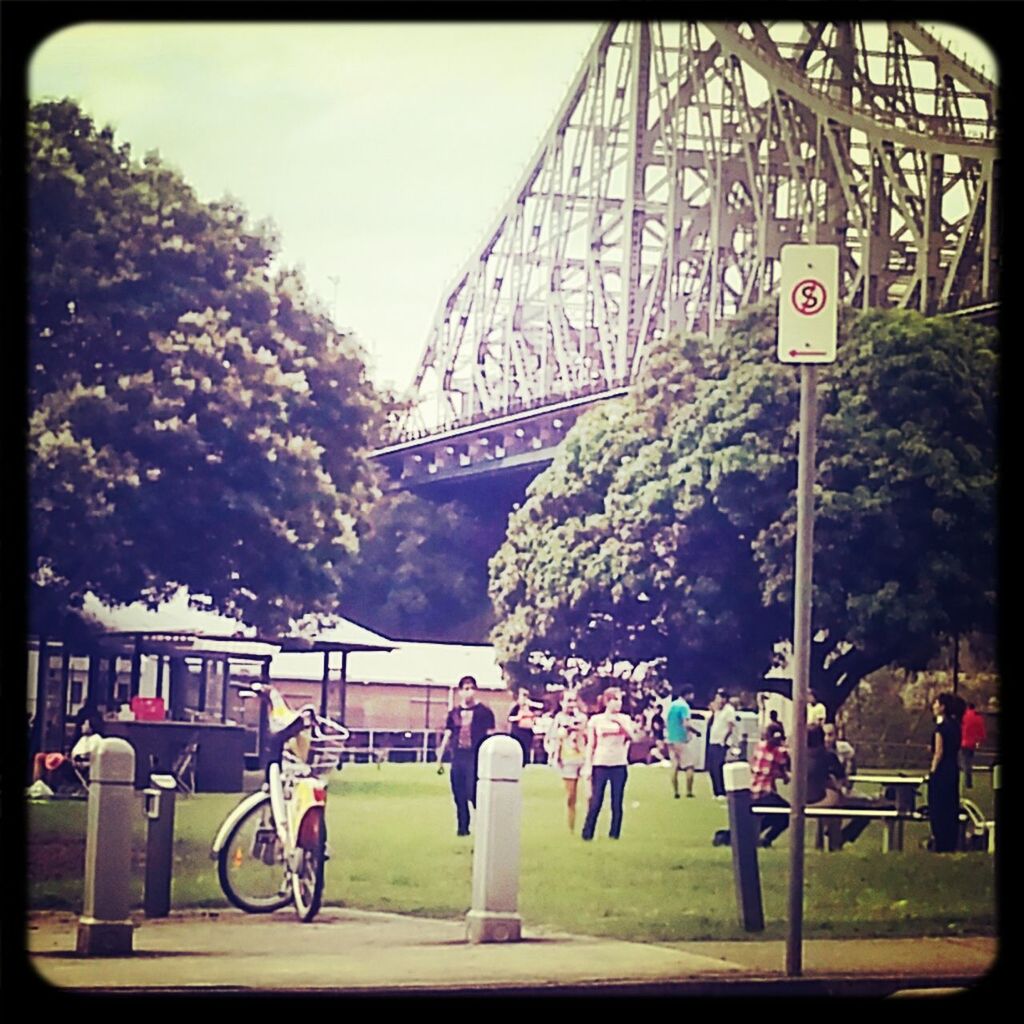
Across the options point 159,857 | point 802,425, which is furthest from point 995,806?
point 159,857

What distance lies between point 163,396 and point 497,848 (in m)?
1.84

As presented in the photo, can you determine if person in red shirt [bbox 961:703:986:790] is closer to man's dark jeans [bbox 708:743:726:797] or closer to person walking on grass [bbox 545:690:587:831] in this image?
man's dark jeans [bbox 708:743:726:797]

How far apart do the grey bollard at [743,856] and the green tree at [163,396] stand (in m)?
1.49

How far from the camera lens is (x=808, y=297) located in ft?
22.0

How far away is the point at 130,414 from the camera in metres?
6.55

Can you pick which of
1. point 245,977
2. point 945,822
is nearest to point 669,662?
point 945,822

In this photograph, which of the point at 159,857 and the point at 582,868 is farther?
the point at 582,868

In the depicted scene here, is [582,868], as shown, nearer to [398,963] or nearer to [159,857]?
[398,963]

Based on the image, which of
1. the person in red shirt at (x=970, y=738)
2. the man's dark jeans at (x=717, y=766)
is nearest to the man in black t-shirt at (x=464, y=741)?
the man's dark jeans at (x=717, y=766)

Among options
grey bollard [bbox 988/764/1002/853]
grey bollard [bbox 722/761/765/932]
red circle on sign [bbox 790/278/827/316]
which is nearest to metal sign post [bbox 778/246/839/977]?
red circle on sign [bbox 790/278/827/316]

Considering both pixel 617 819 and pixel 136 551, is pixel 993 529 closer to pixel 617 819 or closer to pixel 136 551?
pixel 617 819

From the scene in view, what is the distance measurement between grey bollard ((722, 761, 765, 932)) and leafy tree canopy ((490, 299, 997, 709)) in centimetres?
34

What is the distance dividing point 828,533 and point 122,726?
2419mm

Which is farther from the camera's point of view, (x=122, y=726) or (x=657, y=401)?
(x=657, y=401)
